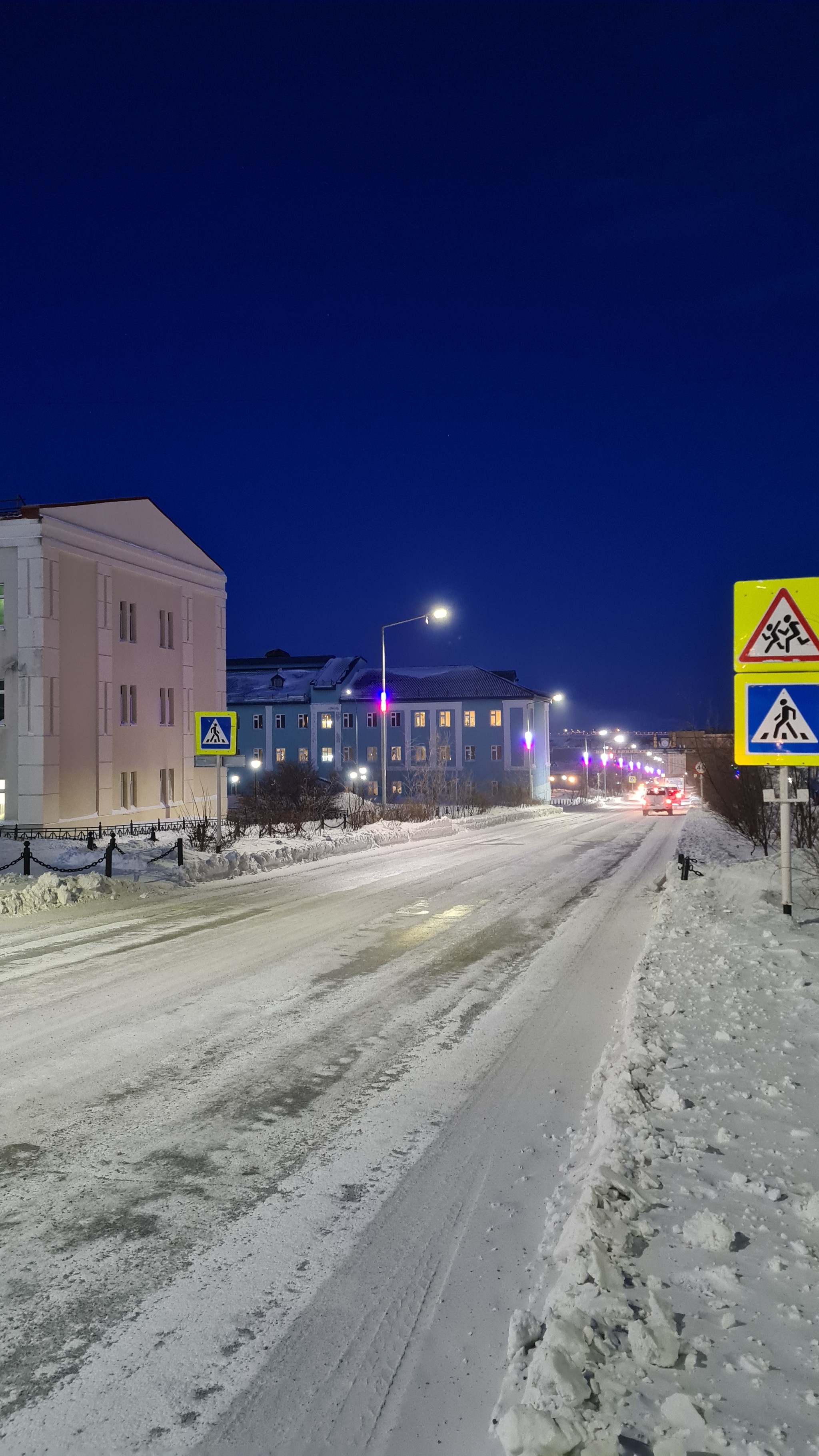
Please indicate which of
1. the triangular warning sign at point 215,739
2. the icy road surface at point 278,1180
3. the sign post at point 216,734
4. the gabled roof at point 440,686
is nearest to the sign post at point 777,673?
the icy road surface at point 278,1180

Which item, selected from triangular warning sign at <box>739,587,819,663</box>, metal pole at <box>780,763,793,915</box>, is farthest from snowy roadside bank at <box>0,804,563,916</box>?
triangular warning sign at <box>739,587,819,663</box>

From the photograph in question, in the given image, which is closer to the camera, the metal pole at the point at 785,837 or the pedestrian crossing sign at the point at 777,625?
the pedestrian crossing sign at the point at 777,625

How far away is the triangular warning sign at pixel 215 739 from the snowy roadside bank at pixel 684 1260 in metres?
15.1

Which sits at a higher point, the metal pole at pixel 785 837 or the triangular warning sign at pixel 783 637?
the triangular warning sign at pixel 783 637

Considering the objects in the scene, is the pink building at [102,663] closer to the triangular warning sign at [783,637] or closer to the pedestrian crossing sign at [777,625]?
the pedestrian crossing sign at [777,625]

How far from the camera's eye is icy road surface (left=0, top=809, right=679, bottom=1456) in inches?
121

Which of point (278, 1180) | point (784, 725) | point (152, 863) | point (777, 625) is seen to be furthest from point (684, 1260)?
point (152, 863)

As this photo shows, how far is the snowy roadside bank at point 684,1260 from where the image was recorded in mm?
2762

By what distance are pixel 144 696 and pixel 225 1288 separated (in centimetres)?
3401

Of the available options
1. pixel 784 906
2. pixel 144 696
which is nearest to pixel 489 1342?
pixel 784 906

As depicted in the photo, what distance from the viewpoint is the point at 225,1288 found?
3.68 meters

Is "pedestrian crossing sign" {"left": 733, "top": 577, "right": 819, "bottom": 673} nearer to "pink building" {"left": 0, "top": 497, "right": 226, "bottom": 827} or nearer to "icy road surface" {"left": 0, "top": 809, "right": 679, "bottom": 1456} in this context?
"icy road surface" {"left": 0, "top": 809, "right": 679, "bottom": 1456}

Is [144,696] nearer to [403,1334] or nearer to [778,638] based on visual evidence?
[778,638]

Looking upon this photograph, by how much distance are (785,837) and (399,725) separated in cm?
6316
